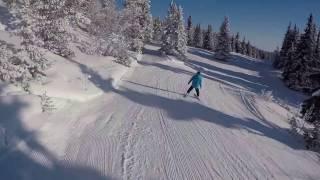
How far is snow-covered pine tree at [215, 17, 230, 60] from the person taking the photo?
6853cm

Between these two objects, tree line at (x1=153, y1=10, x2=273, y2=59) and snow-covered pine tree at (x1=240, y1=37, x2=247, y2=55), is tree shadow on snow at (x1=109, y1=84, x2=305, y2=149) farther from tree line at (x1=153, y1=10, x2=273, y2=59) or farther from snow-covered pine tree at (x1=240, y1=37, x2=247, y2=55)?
snow-covered pine tree at (x1=240, y1=37, x2=247, y2=55)

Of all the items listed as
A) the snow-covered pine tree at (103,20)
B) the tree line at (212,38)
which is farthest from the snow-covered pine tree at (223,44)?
the snow-covered pine tree at (103,20)

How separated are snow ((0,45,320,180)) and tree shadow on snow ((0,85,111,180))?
21 mm

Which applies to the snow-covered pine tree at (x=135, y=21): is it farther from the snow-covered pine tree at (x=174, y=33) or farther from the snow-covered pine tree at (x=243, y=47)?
the snow-covered pine tree at (x=243, y=47)

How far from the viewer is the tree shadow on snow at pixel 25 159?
800 cm

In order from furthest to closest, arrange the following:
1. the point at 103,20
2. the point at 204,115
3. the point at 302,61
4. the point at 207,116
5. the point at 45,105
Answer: the point at 302,61, the point at 103,20, the point at 204,115, the point at 207,116, the point at 45,105

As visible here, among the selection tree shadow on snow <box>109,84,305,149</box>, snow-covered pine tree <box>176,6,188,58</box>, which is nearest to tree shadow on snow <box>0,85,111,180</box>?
tree shadow on snow <box>109,84,305,149</box>

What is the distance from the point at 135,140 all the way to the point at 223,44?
6024 cm

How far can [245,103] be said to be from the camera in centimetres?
2088

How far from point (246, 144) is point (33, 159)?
6306 mm

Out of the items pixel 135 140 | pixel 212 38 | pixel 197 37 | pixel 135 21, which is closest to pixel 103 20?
pixel 135 21

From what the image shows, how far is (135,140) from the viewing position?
35.4 feet

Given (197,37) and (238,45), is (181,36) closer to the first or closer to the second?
(197,37)

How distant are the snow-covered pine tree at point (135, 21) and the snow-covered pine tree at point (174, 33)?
3.11 m
